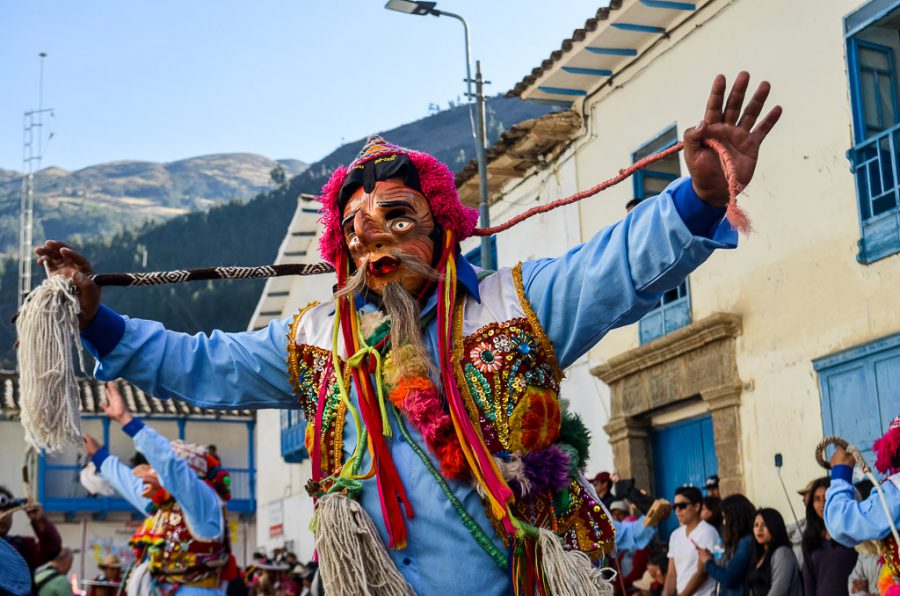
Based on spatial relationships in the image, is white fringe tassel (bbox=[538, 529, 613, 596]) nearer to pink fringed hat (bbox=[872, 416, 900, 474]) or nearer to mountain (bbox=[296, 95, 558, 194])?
pink fringed hat (bbox=[872, 416, 900, 474])

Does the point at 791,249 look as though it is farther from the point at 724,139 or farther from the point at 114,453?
the point at 114,453

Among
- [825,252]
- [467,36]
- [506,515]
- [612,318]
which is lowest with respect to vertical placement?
[506,515]

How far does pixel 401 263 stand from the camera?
3.84m

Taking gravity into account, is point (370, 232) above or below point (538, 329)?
above

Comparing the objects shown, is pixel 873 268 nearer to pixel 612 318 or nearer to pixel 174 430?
pixel 612 318

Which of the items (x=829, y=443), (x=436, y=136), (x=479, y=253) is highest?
(x=436, y=136)

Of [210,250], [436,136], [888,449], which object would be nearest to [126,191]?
[436,136]

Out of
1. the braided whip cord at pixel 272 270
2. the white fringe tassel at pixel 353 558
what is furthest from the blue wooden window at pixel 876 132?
the white fringe tassel at pixel 353 558

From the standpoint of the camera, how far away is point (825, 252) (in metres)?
11.5

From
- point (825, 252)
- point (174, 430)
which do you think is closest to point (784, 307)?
point (825, 252)

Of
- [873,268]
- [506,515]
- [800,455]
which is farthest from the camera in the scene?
[800,455]

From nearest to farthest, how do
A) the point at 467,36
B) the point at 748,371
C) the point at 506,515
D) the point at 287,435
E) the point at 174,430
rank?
the point at 506,515 → the point at 748,371 → the point at 467,36 → the point at 287,435 → the point at 174,430

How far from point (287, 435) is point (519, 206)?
1146 cm

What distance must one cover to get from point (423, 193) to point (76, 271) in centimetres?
107
